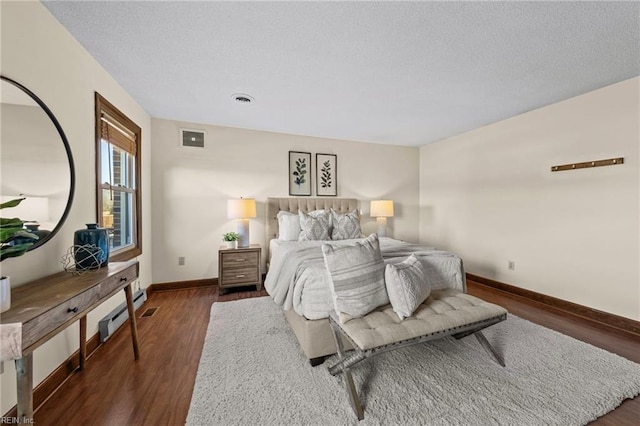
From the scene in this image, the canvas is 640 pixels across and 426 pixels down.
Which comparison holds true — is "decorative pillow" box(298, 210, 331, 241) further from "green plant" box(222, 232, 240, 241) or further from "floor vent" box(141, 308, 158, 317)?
"floor vent" box(141, 308, 158, 317)

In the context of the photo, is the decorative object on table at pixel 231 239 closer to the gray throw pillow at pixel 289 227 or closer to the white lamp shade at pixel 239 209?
the white lamp shade at pixel 239 209

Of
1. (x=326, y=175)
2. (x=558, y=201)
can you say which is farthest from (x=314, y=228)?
(x=558, y=201)

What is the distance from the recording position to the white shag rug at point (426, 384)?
4.74 feet

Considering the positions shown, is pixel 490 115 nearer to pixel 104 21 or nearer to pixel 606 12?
pixel 606 12

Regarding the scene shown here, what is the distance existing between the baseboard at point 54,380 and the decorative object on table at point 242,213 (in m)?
1.98

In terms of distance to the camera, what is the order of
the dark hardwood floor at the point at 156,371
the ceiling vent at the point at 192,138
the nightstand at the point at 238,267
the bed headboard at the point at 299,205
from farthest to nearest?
the bed headboard at the point at 299,205 → the ceiling vent at the point at 192,138 → the nightstand at the point at 238,267 → the dark hardwood floor at the point at 156,371

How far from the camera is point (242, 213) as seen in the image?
3.64m

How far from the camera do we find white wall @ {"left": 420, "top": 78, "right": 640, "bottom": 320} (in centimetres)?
257

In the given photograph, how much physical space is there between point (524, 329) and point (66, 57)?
456 centimetres

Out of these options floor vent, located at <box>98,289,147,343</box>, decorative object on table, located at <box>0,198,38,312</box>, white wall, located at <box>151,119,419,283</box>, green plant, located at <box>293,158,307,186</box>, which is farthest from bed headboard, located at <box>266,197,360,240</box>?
A: decorative object on table, located at <box>0,198,38,312</box>

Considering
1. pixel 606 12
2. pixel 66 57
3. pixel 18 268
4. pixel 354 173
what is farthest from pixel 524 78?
pixel 18 268

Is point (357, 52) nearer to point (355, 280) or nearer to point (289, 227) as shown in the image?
point (355, 280)

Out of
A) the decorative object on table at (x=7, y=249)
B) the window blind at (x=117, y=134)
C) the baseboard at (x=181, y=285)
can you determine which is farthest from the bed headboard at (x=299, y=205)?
the decorative object on table at (x=7, y=249)

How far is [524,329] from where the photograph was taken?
2.46 meters
